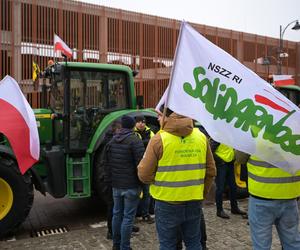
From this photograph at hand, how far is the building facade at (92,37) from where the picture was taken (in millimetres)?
18000

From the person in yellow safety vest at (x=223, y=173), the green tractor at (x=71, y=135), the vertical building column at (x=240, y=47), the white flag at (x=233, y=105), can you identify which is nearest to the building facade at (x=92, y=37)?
the vertical building column at (x=240, y=47)

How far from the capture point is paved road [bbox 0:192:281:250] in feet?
16.7

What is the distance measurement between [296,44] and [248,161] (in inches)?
1222

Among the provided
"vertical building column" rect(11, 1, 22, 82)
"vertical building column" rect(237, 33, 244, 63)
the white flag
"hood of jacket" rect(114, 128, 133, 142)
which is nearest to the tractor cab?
"hood of jacket" rect(114, 128, 133, 142)

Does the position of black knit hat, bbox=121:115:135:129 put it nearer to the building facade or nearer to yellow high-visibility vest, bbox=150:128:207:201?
yellow high-visibility vest, bbox=150:128:207:201

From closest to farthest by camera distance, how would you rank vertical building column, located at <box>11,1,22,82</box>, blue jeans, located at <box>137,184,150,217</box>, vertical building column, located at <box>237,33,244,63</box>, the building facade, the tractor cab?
1. blue jeans, located at <box>137,184,150,217</box>
2. the tractor cab
3. vertical building column, located at <box>11,1,22,82</box>
4. the building facade
5. vertical building column, located at <box>237,33,244,63</box>

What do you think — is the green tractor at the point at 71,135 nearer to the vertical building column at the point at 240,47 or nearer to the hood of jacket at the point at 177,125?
the hood of jacket at the point at 177,125

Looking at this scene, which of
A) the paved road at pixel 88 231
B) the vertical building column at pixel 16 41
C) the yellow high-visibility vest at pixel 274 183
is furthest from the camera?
the vertical building column at pixel 16 41

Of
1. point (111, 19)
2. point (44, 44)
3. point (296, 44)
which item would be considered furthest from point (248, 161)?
point (296, 44)

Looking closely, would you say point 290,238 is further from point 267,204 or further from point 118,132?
point 118,132

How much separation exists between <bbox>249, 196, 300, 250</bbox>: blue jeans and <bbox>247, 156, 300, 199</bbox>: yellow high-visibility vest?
0.19 feet

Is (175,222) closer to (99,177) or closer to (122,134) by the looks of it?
(122,134)

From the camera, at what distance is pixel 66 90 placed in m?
6.20

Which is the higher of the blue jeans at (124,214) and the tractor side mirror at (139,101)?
the tractor side mirror at (139,101)
